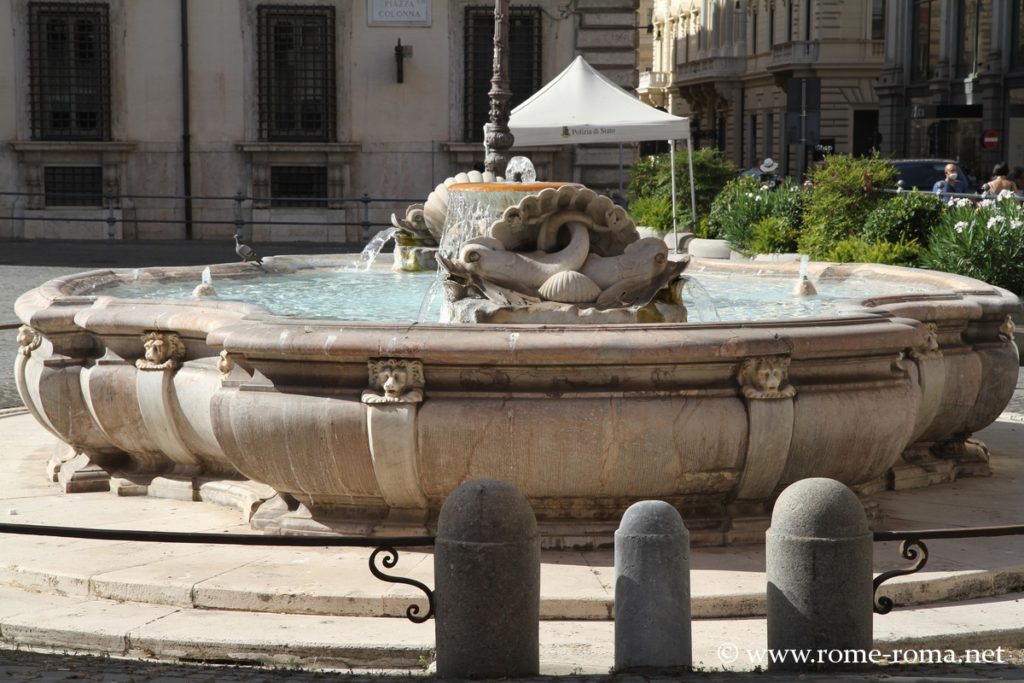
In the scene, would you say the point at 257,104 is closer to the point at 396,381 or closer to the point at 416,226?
the point at 416,226

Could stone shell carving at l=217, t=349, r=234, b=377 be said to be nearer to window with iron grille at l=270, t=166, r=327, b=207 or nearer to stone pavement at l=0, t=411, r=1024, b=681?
stone pavement at l=0, t=411, r=1024, b=681

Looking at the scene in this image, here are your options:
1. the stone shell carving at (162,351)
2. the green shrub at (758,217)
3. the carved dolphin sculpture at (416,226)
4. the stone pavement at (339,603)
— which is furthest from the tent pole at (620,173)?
the stone pavement at (339,603)

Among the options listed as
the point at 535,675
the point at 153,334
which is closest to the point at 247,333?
the point at 153,334

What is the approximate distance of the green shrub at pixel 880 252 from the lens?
16.2 meters

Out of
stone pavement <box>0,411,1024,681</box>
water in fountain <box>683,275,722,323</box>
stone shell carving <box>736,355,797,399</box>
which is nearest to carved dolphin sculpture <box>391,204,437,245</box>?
water in fountain <box>683,275,722,323</box>

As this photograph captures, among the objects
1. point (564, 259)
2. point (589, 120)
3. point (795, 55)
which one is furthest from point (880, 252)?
point (795, 55)

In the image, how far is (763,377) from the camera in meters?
7.15

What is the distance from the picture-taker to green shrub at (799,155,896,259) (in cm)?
1755

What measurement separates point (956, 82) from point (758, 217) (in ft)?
101

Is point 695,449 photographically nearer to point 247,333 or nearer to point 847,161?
point 247,333

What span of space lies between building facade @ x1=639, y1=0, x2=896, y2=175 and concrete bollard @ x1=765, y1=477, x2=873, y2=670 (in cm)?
4686

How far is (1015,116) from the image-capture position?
4206 cm

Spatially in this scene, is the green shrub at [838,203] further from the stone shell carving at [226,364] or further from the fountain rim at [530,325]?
the stone shell carving at [226,364]

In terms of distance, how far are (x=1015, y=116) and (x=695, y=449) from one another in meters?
37.4
